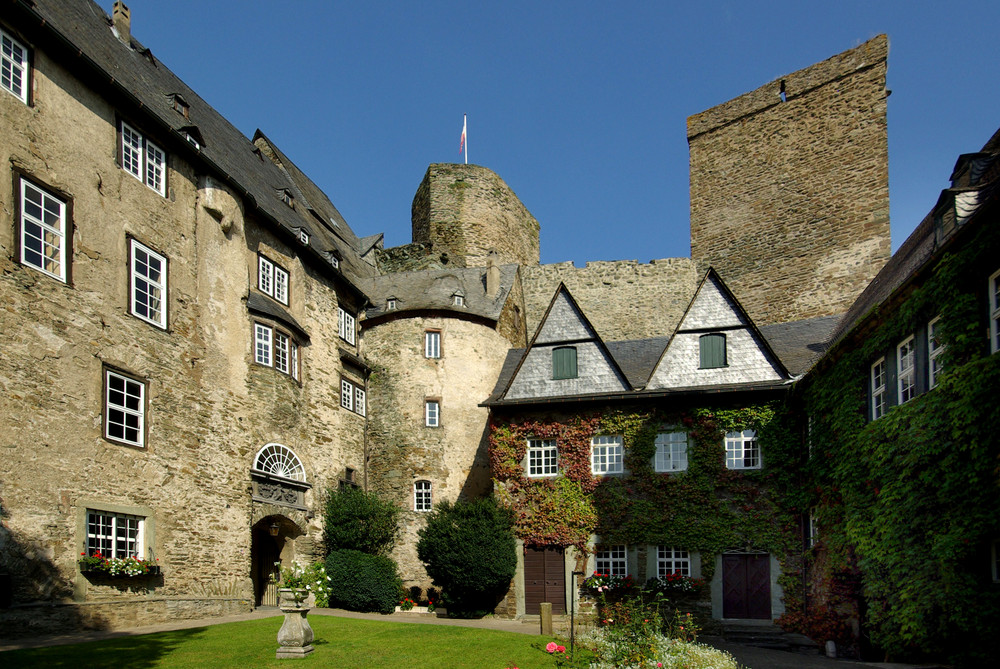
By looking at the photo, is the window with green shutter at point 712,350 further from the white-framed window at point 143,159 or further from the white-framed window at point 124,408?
the white-framed window at point 143,159

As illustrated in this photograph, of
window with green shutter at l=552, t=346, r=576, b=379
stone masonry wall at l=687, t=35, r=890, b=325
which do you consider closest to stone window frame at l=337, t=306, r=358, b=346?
window with green shutter at l=552, t=346, r=576, b=379

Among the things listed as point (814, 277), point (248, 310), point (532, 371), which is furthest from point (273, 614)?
point (814, 277)

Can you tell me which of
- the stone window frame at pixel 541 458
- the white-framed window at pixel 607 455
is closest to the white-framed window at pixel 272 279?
the stone window frame at pixel 541 458

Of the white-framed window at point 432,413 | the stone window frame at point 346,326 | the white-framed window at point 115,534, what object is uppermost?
the stone window frame at point 346,326

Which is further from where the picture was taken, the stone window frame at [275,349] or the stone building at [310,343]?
the stone window frame at [275,349]

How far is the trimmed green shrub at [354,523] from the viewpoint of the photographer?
2553 cm

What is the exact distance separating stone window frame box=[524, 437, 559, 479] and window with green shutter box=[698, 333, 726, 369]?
5.02 meters

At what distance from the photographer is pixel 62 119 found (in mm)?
17484

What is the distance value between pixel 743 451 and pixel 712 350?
304cm

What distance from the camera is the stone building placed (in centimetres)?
1661

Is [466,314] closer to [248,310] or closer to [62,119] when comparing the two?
[248,310]

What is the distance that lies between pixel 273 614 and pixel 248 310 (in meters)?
8.02

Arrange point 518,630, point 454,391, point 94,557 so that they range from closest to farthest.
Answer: point 94,557, point 518,630, point 454,391

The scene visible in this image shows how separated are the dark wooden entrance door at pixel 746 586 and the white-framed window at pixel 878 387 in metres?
7.10
